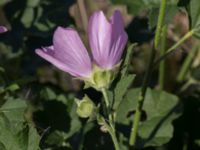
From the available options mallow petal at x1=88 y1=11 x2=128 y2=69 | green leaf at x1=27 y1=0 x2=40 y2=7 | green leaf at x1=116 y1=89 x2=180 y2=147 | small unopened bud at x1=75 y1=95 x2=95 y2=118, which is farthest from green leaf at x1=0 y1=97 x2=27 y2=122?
green leaf at x1=27 y1=0 x2=40 y2=7

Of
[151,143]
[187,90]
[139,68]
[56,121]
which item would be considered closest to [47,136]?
[56,121]

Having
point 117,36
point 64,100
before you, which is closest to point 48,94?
point 64,100

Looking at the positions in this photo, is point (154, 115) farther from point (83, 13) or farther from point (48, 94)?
Result: point (83, 13)

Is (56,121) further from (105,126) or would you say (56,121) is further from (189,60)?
(189,60)

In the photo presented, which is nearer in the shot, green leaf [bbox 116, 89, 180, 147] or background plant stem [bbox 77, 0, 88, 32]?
green leaf [bbox 116, 89, 180, 147]

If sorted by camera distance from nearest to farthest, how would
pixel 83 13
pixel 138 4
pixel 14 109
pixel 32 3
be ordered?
pixel 14 109 < pixel 138 4 < pixel 32 3 < pixel 83 13

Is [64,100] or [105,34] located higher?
[105,34]

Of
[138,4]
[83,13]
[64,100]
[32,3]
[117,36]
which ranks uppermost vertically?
[117,36]

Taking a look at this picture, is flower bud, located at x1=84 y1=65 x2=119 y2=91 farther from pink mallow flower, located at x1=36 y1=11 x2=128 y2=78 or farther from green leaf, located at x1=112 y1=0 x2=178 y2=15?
green leaf, located at x1=112 y1=0 x2=178 y2=15
